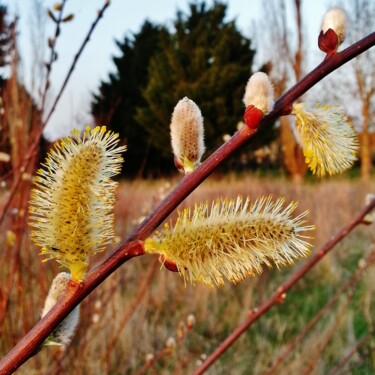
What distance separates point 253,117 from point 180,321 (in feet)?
8.36

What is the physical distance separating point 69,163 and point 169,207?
95 millimetres

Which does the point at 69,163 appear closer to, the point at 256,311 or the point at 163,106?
the point at 256,311

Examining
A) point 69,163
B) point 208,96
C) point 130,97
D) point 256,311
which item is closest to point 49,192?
point 69,163

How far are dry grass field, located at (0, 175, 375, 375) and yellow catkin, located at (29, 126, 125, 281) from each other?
0.92 m

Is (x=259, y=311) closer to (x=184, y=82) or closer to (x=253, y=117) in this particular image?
(x=253, y=117)

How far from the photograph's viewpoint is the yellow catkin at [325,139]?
1.61ft

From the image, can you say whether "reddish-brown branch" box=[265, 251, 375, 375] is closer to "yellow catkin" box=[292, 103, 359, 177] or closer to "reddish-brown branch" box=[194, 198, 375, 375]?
"reddish-brown branch" box=[194, 198, 375, 375]

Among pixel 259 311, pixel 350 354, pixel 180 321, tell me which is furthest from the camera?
pixel 180 321

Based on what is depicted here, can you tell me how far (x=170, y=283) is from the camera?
335cm

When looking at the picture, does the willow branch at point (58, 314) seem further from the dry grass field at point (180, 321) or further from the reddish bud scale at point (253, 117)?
the dry grass field at point (180, 321)

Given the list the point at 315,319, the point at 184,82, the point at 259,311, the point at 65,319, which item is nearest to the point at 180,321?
the point at 315,319

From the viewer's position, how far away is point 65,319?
1.61ft

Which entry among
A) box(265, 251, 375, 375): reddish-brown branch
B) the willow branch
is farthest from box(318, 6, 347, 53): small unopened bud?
box(265, 251, 375, 375): reddish-brown branch

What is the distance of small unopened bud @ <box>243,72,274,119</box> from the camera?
44 centimetres
